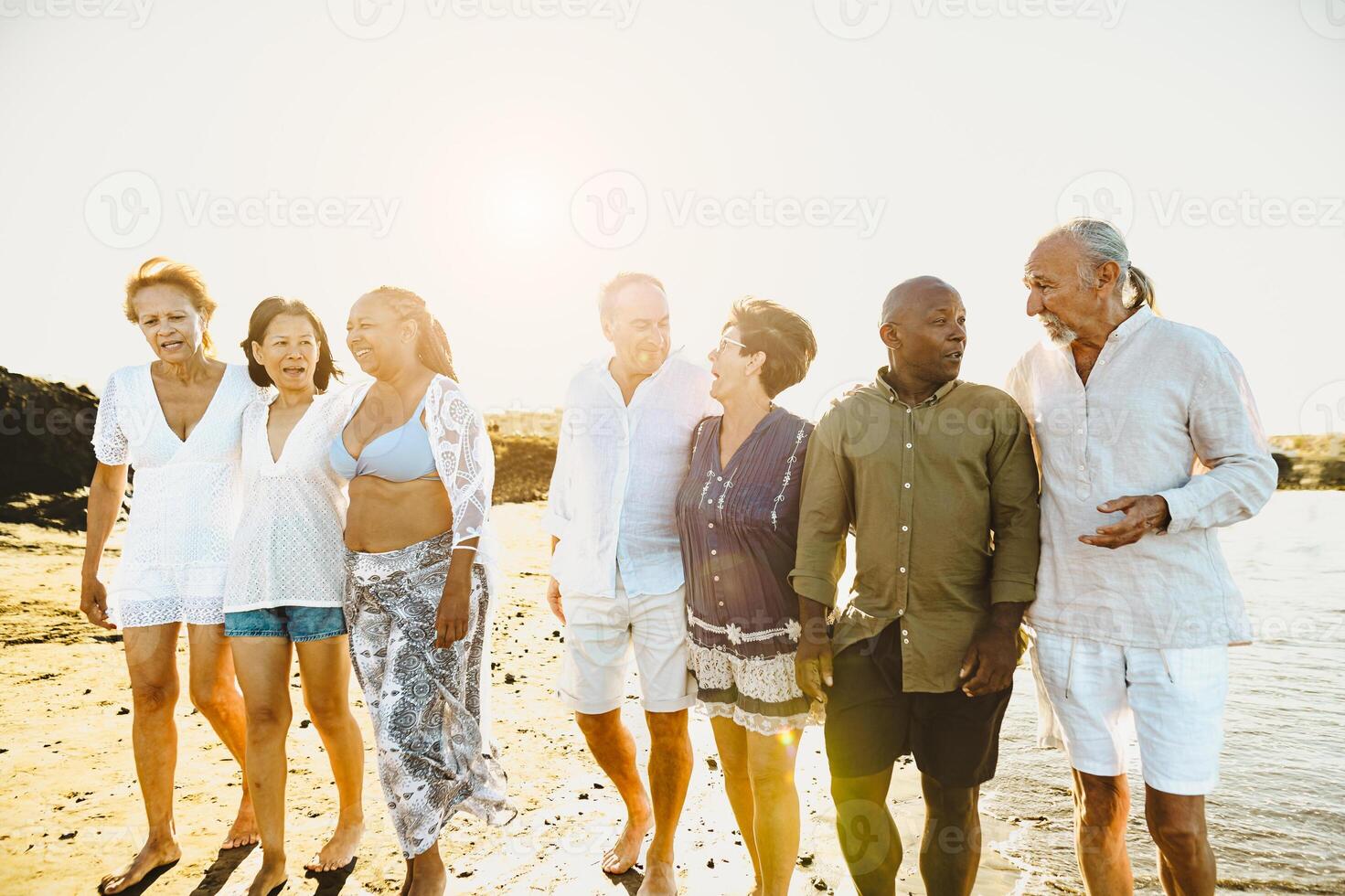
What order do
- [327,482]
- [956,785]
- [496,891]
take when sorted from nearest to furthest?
1. [956,785]
2. [496,891]
3. [327,482]

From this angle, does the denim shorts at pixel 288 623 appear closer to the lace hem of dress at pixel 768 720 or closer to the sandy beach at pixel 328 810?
the sandy beach at pixel 328 810

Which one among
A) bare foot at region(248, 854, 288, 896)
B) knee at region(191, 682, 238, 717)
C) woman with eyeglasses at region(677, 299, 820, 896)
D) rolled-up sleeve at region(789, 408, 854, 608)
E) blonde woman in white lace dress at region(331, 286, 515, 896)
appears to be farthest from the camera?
knee at region(191, 682, 238, 717)

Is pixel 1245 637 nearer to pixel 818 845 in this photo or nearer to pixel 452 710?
pixel 818 845

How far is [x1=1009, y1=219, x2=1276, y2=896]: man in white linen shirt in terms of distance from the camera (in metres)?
2.52

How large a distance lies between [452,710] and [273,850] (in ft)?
3.16

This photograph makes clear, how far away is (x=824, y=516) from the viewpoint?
286cm

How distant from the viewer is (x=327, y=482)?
140 inches

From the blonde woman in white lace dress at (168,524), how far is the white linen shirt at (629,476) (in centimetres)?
160

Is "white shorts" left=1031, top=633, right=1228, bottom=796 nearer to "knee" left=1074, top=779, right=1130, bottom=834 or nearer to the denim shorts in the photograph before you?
"knee" left=1074, top=779, right=1130, bottom=834

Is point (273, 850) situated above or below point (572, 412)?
below

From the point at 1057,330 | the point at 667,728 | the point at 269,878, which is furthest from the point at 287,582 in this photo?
the point at 1057,330

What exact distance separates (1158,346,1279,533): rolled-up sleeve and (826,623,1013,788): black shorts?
0.86 m

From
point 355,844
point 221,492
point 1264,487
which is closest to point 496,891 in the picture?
point 355,844

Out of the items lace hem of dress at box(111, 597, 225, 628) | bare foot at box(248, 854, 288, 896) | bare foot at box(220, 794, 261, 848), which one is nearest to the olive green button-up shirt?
bare foot at box(248, 854, 288, 896)
